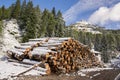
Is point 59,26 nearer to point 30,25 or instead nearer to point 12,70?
point 30,25

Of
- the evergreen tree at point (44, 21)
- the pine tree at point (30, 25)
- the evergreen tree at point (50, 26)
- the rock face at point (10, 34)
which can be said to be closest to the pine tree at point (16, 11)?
the rock face at point (10, 34)

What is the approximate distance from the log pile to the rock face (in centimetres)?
4767

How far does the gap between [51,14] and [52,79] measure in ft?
270

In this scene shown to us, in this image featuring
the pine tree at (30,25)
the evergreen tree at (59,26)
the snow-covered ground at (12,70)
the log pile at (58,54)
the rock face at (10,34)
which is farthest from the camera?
the evergreen tree at (59,26)

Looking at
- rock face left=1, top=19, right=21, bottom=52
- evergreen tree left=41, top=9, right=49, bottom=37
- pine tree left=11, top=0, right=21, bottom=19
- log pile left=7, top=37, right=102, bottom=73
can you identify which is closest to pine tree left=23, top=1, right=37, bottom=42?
rock face left=1, top=19, right=21, bottom=52

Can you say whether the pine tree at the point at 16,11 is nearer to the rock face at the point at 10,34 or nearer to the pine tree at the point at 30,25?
the rock face at the point at 10,34

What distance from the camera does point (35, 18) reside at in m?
75.4

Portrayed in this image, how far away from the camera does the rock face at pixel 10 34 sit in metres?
72.1

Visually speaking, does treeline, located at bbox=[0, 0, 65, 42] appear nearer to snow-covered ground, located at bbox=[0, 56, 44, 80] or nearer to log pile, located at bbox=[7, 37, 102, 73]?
log pile, located at bbox=[7, 37, 102, 73]

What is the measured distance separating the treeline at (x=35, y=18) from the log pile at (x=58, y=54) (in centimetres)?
4980

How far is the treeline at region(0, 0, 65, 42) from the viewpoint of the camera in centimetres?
7762

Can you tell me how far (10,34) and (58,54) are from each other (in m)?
68.1

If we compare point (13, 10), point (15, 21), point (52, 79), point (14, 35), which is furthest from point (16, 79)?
point (13, 10)

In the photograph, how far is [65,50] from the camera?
21.2 meters
